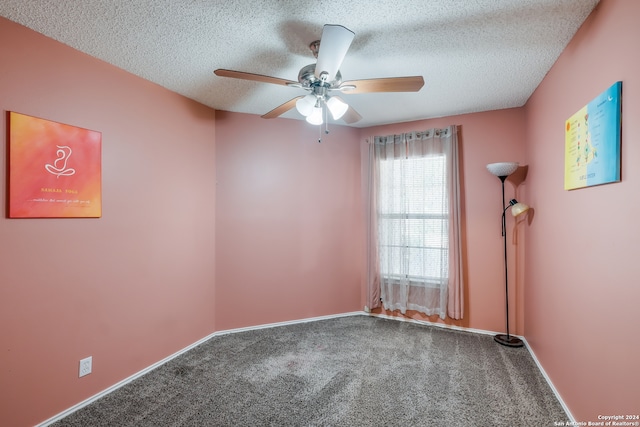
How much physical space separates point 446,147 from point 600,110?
6.30 feet

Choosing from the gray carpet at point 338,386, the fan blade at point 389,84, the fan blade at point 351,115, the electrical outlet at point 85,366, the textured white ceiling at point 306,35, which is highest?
the textured white ceiling at point 306,35

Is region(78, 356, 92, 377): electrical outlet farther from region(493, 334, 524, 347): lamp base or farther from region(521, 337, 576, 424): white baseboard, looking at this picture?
region(493, 334, 524, 347): lamp base

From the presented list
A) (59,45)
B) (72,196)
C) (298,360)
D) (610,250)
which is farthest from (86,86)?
(610,250)

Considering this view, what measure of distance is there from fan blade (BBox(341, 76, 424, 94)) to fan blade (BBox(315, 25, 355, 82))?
0.17 metres

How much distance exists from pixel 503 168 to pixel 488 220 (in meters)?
0.63

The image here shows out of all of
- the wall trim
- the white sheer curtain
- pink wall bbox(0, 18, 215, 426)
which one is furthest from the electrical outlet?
the white sheer curtain

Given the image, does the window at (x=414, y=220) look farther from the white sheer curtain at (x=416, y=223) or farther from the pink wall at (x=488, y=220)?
the pink wall at (x=488, y=220)

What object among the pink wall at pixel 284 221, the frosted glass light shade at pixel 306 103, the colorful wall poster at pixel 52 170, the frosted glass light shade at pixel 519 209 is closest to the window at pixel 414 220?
the pink wall at pixel 284 221

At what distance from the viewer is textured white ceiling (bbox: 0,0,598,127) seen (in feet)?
5.44

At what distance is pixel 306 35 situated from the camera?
1917 mm

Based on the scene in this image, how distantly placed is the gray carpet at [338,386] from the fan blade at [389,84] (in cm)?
209

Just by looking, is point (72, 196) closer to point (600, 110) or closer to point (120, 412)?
point (120, 412)

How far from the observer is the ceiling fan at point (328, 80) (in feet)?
5.23

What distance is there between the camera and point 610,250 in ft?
4.86
